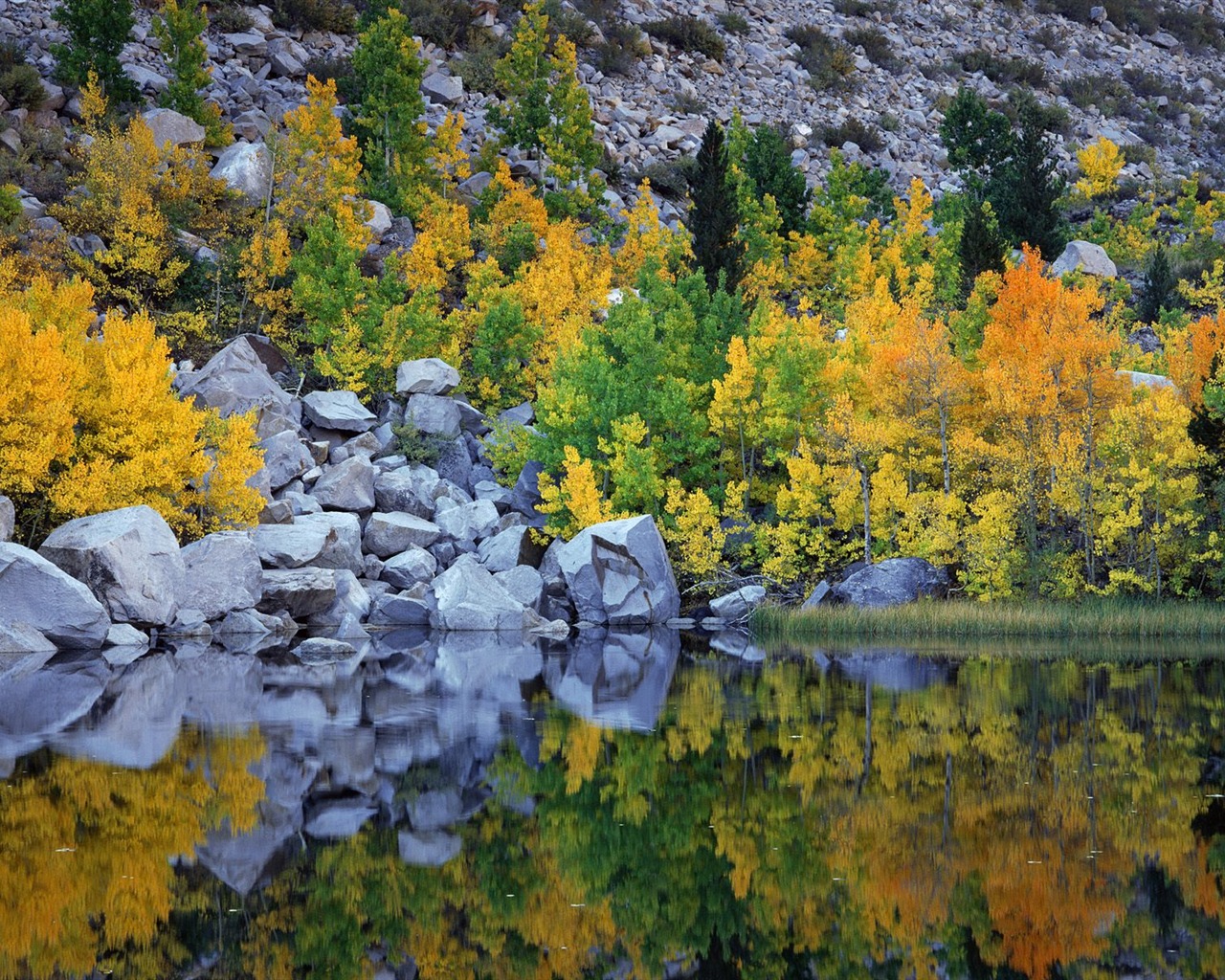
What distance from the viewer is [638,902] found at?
9.48 m

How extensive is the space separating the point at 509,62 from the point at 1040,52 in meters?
56.2

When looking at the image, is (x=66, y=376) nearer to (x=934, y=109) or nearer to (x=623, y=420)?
(x=623, y=420)

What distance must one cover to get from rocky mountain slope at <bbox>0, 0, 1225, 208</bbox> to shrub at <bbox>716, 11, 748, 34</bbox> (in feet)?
0.44

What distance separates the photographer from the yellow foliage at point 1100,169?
7544 cm

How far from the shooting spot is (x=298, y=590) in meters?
35.3

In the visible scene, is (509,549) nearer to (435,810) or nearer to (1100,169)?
(435,810)

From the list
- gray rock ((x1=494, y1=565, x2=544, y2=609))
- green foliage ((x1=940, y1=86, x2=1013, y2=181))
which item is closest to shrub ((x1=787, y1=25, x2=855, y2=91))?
green foliage ((x1=940, y1=86, x2=1013, y2=181))

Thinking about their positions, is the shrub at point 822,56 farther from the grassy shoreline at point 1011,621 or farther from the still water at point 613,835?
the still water at point 613,835

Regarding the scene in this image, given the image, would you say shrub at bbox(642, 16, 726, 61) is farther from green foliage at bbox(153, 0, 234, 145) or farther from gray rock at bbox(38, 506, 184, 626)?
gray rock at bbox(38, 506, 184, 626)

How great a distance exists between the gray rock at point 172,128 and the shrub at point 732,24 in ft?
162

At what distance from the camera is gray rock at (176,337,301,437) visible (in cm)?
4262

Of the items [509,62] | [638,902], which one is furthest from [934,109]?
[638,902]

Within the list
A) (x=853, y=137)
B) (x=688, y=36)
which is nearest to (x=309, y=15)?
(x=688, y=36)

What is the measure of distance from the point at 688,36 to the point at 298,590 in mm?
67503
